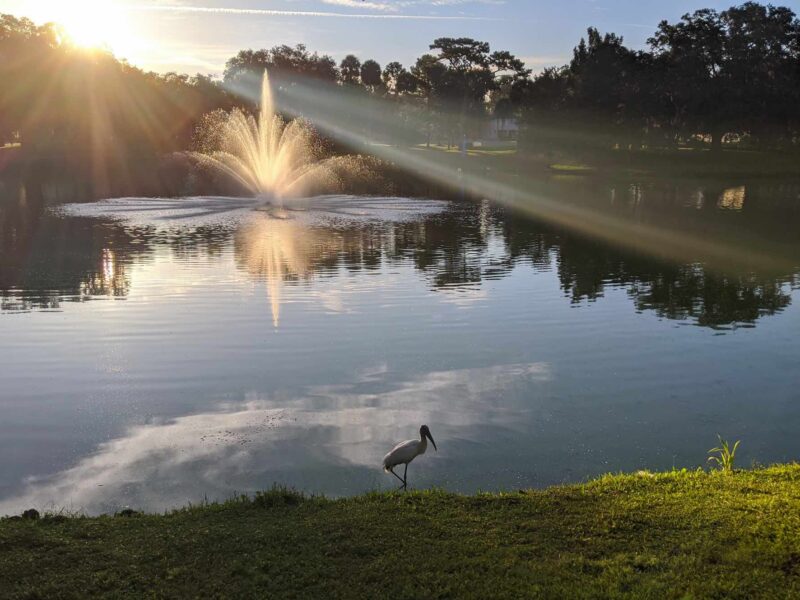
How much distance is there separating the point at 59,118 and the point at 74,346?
86023mm

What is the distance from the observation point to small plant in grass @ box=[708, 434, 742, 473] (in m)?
9.80

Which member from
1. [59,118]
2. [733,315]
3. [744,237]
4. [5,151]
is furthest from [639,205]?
[5,151]

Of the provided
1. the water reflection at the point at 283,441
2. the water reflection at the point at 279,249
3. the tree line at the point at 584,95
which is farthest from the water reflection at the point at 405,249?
the tree line at the point at 584,95

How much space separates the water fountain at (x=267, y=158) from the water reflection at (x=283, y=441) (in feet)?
119

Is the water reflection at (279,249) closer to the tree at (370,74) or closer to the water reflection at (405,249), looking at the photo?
the water reflection at (405,249)

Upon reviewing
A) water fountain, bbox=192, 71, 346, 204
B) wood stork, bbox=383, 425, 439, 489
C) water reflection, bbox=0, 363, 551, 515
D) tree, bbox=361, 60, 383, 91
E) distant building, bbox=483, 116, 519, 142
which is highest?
tree, bbox=361, 60, 383, 91

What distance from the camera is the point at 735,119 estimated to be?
295ft

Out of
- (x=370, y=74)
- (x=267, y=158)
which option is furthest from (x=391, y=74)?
(x=267, y=158)

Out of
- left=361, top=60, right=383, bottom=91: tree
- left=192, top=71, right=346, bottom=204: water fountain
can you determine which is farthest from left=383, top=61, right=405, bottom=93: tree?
left=192, top=71, right=346, bottom=204: water fountain

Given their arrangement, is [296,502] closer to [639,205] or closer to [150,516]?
[150,516]

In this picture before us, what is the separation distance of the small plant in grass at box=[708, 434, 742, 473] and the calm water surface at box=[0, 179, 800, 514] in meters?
0.30

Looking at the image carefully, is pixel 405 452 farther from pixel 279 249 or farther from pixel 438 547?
pixel 279 249

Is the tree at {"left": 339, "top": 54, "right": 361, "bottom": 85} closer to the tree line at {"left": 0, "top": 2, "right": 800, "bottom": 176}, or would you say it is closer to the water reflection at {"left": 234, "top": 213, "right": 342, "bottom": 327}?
the tree line at {"left": 0, "top": 2, "right": 800, "bottom": 176}

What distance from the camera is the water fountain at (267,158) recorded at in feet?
169
